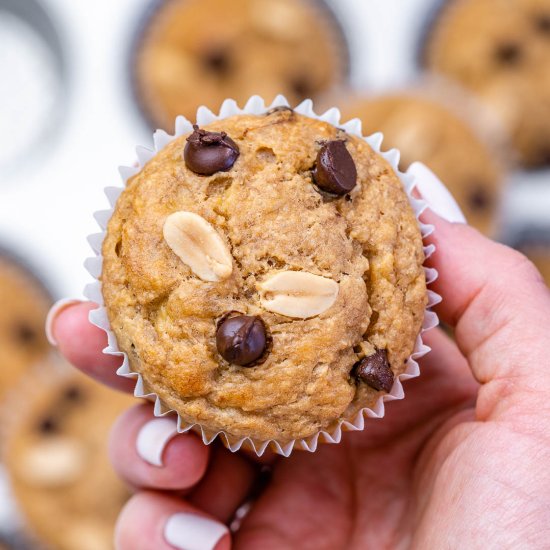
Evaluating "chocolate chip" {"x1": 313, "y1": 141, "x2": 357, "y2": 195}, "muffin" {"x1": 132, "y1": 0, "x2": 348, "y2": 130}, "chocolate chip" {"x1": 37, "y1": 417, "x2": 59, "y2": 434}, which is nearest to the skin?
"chocolate chip" {"x1": 313, "y1": 141, "x2": 357, "y2": 195}

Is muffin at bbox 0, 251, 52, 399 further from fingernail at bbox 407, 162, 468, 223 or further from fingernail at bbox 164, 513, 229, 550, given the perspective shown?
fingernail at bbox 407, 162, 468, 223

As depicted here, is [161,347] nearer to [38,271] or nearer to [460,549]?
[460,549]

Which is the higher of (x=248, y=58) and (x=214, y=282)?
(x=248, y=58)

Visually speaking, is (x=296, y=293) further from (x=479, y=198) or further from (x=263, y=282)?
(x=479, y=198)

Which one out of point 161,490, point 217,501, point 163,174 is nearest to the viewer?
point 163,174

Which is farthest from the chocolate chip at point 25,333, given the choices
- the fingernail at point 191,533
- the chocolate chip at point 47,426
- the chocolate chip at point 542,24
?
the chocolate chip at point 542,24

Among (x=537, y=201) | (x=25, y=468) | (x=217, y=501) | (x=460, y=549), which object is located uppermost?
(x=537, y=201)

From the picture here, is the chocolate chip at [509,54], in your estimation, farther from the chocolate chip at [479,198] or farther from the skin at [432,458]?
the skin at [432,458]

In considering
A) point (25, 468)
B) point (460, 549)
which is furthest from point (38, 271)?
point (460, 549)

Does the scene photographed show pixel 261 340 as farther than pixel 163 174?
No
